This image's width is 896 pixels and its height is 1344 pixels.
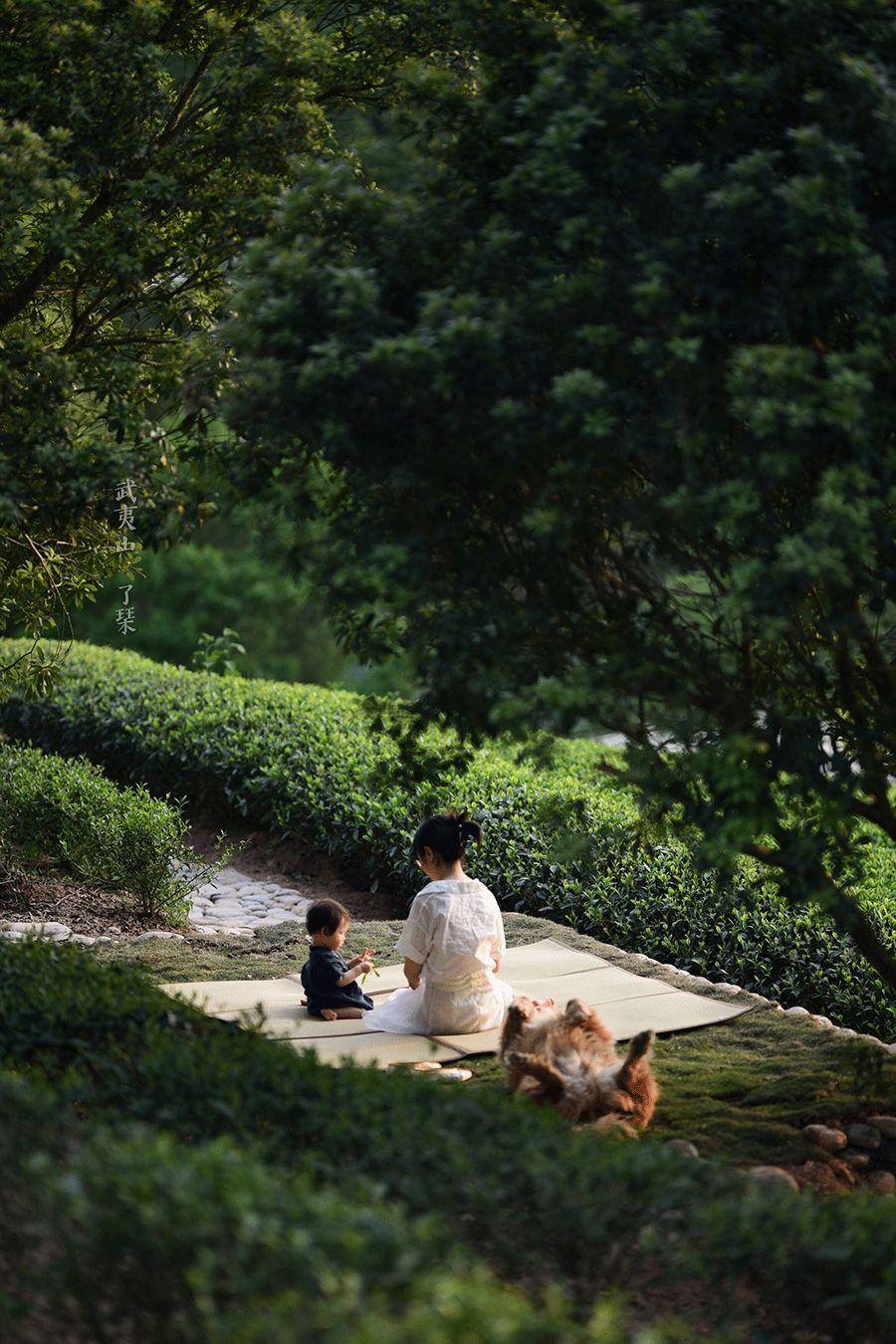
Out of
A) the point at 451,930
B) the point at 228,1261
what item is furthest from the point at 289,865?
the point at 228,1261

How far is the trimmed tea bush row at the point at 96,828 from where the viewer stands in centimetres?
796

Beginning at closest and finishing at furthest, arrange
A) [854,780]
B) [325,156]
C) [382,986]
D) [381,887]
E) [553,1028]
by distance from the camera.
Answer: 1. [854,780]
2. [553,1028]
3. [325,156]
4. [382,986]
5. [381,887]

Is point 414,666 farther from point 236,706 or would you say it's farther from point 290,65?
point 236,706

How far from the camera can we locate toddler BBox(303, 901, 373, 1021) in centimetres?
629

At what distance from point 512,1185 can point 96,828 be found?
557 cm

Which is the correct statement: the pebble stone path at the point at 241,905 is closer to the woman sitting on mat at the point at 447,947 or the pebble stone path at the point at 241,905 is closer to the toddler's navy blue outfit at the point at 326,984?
the toddler's navy blue outfit at the point at 326,984

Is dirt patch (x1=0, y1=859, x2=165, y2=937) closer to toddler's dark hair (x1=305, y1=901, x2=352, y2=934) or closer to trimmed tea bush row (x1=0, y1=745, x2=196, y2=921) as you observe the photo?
trimmed tea bush row (x1=0, y1=745, x2=196, y2=921)

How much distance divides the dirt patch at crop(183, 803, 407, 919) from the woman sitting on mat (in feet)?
8.08

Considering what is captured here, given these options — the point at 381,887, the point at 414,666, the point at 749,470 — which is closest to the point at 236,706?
the point at 381,887

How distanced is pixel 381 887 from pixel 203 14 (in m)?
5.25

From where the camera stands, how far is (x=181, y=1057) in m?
3.76

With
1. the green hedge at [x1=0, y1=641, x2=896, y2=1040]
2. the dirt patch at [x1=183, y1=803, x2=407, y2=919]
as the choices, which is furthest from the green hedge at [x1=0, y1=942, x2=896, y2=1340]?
the dirt patch at [x1=183, y1=803, x2=407, y2=919]

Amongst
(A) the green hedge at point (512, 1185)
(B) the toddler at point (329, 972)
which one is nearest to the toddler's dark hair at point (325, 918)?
(B) the toddler at point (329, 972)

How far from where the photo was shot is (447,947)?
19.8 feet
